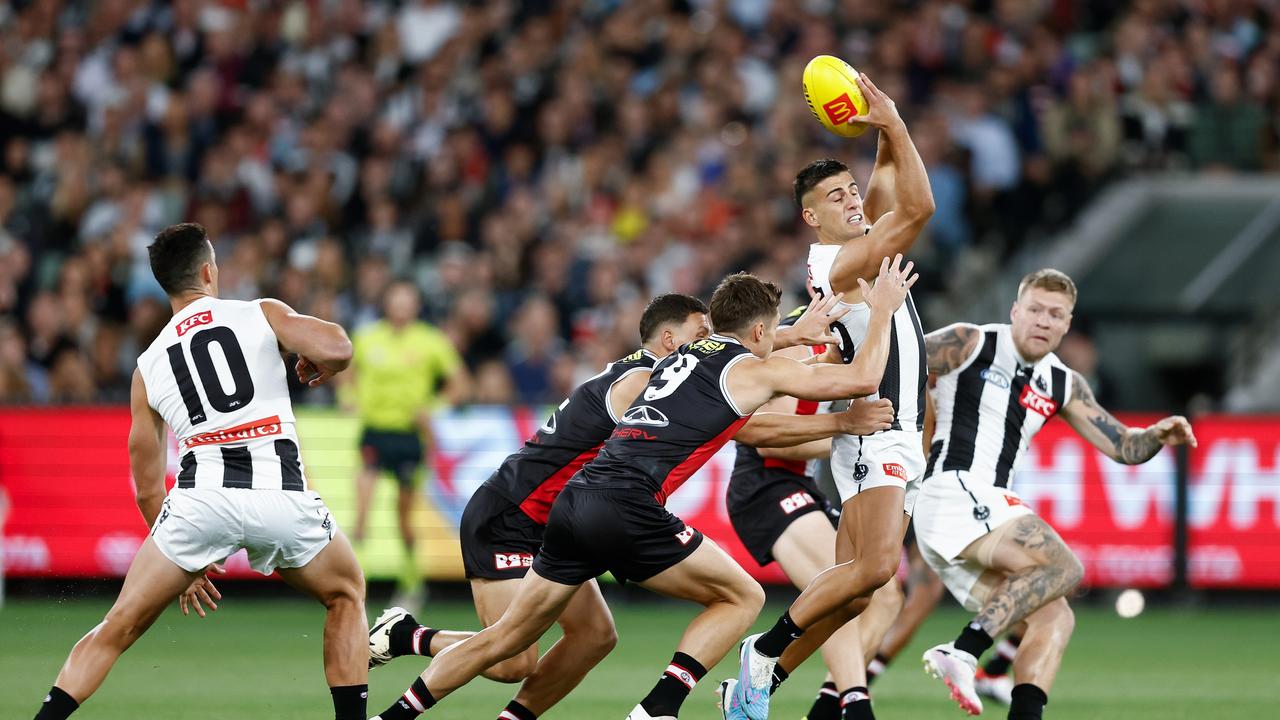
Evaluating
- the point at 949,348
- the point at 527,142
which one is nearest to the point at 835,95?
the point at 949,348

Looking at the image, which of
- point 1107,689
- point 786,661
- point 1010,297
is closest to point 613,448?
point 786,661

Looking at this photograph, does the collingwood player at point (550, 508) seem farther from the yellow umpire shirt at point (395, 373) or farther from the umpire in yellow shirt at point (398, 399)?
the yellow umpire shirt at point (395, 373)

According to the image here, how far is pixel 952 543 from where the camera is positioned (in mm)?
8391

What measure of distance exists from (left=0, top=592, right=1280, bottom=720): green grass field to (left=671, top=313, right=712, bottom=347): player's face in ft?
7.66

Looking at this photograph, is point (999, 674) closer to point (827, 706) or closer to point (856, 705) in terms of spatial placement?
point (827, 706)

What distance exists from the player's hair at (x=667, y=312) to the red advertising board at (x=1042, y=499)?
725 centimetres

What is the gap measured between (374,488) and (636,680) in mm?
4822

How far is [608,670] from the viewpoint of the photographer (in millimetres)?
11375

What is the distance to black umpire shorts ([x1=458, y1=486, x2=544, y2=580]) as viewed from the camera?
7.91 meters

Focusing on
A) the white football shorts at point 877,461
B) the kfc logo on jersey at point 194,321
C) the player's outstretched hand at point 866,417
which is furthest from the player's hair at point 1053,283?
the kfc logo on jersey at point 194,321

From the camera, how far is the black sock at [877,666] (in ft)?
31.3

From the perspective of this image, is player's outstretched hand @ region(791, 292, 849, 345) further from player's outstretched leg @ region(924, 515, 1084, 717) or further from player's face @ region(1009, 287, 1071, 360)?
player's outstretched leg @ region(924, 515, 1084, 717)

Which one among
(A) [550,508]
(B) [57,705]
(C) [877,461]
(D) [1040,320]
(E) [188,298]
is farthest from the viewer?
(D) [1040,320]

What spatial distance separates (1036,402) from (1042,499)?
6.81 meters
